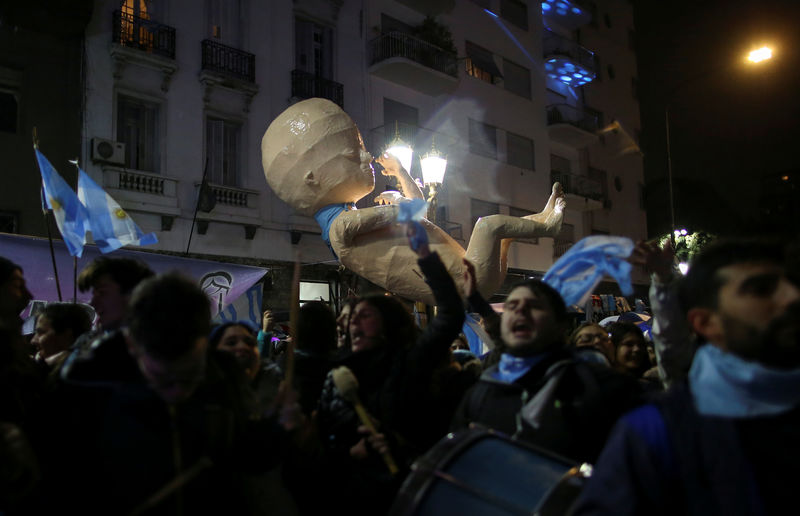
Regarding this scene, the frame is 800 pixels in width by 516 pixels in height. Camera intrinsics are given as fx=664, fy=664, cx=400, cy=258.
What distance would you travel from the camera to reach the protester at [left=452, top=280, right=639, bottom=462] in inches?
95.3

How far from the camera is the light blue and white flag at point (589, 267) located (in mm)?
3299

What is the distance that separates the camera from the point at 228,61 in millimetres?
14539

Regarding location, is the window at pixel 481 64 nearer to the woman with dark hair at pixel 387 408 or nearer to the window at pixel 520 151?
the window at pixel 520 151

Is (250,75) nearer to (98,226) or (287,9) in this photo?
(287,9)

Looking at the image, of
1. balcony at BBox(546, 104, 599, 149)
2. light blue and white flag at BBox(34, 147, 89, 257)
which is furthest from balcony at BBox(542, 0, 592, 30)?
light blue and white flag at BBox(34, 147, 89, 257)

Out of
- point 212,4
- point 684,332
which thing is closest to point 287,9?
point 212,4

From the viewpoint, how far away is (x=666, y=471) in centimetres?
161

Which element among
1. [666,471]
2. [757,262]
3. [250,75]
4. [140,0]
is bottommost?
[666,471]

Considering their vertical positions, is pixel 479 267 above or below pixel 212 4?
below

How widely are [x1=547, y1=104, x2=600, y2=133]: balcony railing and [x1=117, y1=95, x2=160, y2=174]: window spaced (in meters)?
15.0

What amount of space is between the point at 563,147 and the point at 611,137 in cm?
273

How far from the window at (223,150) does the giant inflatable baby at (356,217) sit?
8416 mm

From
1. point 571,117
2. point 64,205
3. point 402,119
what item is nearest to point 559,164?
point 571,117

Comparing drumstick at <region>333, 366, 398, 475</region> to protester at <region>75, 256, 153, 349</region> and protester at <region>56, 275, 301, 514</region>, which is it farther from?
protester at <region>75, 256, 153, 349</region>
